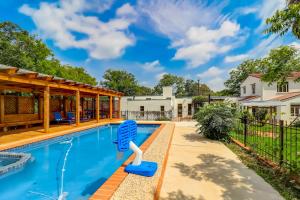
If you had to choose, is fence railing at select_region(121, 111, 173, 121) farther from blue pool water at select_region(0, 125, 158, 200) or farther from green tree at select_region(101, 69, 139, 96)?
green tree at select_region(101, 69, 139, 96)

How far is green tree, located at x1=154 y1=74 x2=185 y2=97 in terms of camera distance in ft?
193

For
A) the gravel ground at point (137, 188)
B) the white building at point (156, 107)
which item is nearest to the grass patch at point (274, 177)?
the gravel ground at point (137, 188)

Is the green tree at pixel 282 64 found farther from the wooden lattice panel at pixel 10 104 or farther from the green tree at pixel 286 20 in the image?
the wooden lattice panel at pixel 10 104

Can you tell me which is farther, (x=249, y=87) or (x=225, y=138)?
(x=249, y=87)

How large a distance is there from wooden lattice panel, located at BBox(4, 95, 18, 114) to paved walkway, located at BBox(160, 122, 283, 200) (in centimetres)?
1035

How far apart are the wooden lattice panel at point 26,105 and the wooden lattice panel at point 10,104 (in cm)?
27

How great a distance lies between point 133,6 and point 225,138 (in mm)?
10473

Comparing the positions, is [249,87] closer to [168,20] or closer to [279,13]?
[168,20]

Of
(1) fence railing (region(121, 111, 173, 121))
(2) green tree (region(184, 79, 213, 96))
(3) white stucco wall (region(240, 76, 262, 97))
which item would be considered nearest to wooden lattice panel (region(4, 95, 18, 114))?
(1) fence railing (region(121, 111, 173, 121))

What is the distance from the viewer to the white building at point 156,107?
835 inches

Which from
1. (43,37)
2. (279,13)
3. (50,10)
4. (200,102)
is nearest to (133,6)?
(50,10)

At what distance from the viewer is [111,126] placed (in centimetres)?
1561

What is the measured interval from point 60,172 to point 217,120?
20.7 feet

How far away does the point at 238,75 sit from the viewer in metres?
39.6
